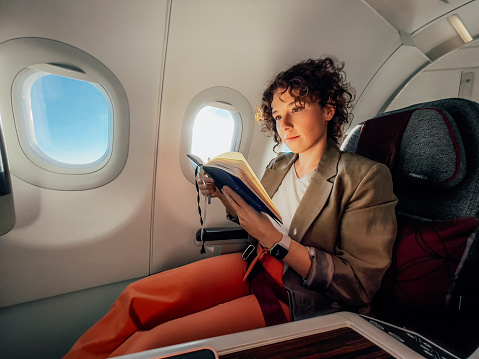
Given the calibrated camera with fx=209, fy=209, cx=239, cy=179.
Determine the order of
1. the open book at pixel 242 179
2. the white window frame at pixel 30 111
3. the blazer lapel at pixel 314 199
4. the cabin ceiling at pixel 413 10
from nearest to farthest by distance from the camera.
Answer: the open book at pixel 242 179, the blazer lapel at pixel 314 199, the white window frame at pixel 30 111, the cabin ceiling at pixel 413 10

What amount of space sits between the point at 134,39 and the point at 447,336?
236 centimetres

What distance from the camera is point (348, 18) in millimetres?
2014

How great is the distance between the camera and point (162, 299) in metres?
1.01

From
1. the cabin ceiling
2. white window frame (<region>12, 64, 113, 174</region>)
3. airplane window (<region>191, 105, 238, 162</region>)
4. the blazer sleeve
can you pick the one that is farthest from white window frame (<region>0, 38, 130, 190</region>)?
the cabin ceiling

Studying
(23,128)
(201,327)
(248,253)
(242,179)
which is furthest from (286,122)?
(23,128)

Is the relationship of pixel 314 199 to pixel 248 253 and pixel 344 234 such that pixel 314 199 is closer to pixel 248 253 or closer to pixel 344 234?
pixel 344 234

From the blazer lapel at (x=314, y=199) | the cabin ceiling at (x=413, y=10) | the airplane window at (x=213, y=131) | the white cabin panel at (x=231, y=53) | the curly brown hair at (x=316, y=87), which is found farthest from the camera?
the airplane window at (x=213, y=131)

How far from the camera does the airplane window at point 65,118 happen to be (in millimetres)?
1541

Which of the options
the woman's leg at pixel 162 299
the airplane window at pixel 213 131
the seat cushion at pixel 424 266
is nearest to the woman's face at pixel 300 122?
the seat cushion at pixel 424 266

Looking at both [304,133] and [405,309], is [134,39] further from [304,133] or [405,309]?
[405,309]

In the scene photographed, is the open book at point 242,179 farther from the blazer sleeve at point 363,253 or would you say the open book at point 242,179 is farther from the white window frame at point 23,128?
the white window frame at point 23,128

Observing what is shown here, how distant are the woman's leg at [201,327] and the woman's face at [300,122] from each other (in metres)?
0.85

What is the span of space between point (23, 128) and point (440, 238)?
2.55 meters

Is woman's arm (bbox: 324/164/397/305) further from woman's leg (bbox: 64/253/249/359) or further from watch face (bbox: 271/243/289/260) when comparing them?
woman's leg (bbox: 64/253/249/359)
